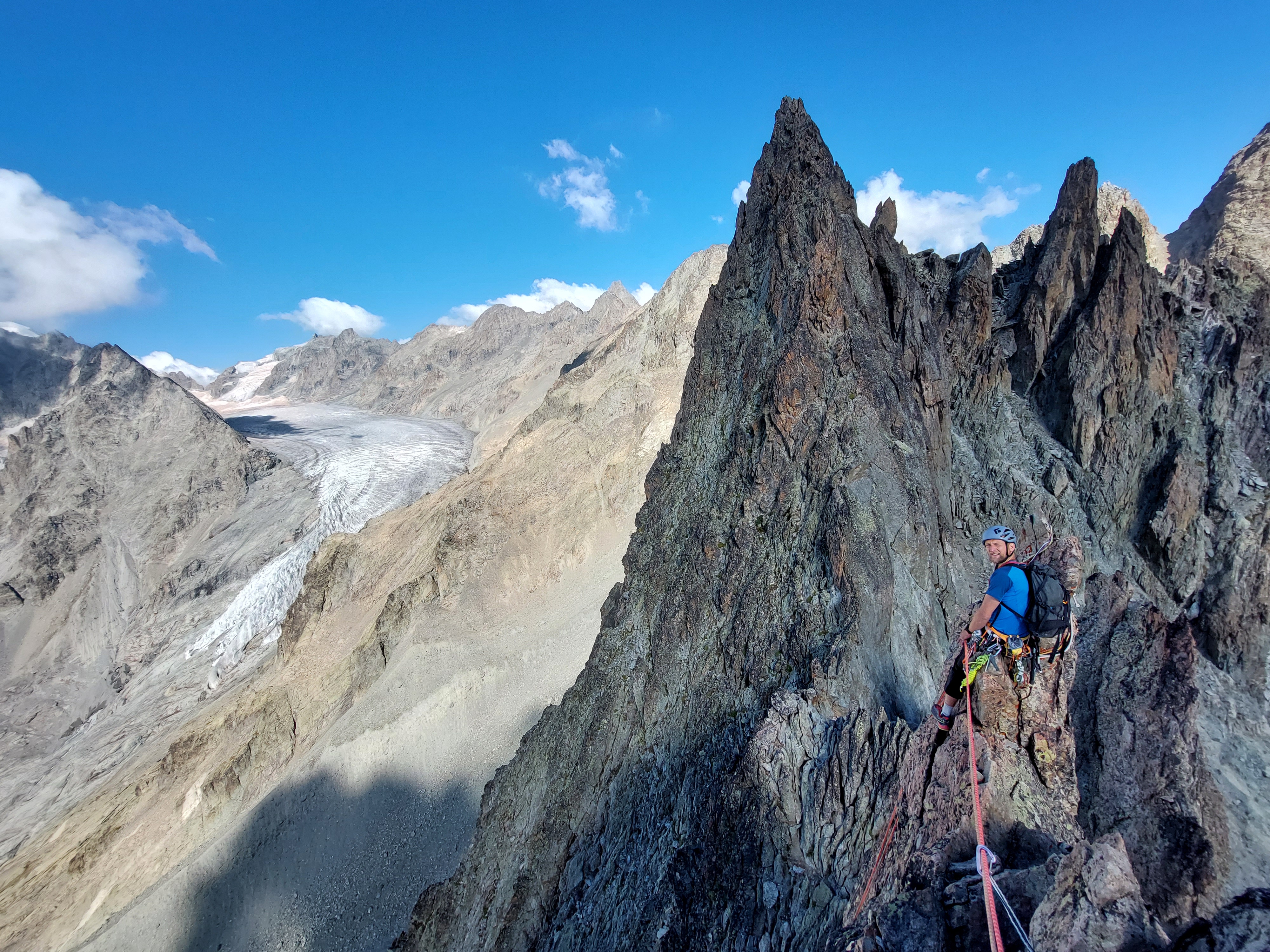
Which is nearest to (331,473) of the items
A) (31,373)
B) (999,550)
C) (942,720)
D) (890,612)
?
(31,373)

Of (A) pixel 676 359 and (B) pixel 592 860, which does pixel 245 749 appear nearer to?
(B) pixel 592 860

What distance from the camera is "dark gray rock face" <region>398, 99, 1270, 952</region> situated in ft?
20.5

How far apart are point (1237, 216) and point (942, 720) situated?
47.6m

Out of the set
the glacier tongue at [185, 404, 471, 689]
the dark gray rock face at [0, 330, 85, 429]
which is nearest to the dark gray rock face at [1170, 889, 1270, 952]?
the glacier tongue at [185, 404, 471, 689]

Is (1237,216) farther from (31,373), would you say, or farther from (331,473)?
(31,373)

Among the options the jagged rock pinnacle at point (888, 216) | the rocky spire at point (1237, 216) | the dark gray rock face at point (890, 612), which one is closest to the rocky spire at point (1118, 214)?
the rocky spire at point (1237, 216)

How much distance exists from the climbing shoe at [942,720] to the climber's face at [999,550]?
1767 millimetres

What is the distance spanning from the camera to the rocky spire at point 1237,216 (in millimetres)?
33469

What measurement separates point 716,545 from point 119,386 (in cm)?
7508

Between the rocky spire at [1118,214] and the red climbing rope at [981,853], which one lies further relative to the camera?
the rocky spire at [1118,214]

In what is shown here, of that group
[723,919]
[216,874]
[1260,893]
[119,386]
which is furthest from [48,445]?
[1260,893]

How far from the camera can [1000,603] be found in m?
5.58

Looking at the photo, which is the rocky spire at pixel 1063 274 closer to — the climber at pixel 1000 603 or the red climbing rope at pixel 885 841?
the climber at pixel 1000 603

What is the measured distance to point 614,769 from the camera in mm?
13336
